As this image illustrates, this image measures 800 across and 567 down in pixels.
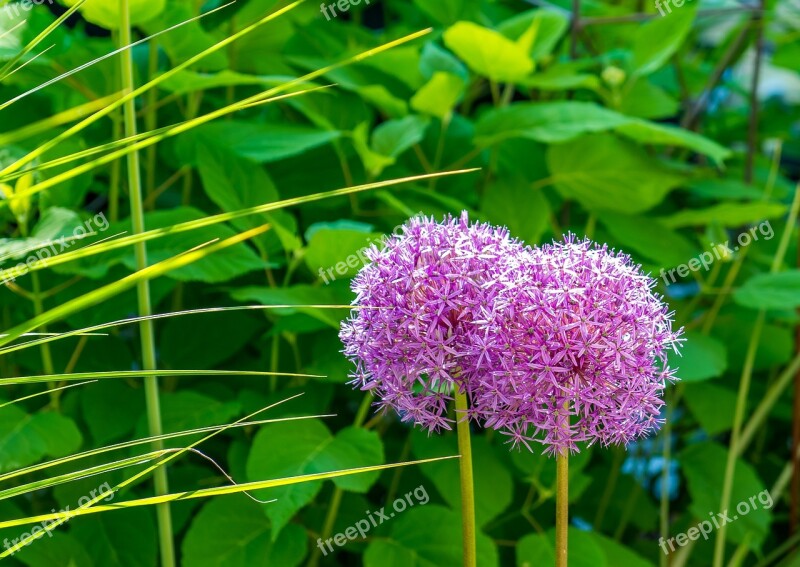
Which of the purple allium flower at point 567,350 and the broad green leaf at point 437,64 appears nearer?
the purple allium flower at point 567,350

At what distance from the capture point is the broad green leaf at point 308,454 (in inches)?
37.0

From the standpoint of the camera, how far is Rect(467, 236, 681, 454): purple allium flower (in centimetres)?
52

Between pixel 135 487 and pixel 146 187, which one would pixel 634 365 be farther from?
pixel 146 187

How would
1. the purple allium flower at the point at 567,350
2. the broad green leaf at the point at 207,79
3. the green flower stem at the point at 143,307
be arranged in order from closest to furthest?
the purple allium flower at the point at 567,350, the green flower stem at the point at 143,307, the broad green leaf at the point at 207,79

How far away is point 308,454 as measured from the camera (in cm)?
99

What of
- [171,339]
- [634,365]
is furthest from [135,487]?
[634,365]

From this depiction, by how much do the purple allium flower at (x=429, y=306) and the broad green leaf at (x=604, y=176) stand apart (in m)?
0.78

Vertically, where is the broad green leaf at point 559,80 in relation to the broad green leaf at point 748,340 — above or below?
above

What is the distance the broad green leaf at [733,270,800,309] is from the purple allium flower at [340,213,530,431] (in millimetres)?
731

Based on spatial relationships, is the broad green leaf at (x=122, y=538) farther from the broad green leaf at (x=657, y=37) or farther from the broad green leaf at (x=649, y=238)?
the broad green leaf at (x=657, y=37)

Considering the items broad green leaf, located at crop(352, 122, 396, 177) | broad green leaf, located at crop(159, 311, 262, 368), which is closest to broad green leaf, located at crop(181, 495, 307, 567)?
broad green leaf, located at crop(159, 311, 262, 368)

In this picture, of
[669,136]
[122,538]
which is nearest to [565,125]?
[669,136]

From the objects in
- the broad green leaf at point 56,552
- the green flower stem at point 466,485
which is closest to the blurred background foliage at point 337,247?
the broad green leaf at point 56,552

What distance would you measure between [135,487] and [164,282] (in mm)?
273
